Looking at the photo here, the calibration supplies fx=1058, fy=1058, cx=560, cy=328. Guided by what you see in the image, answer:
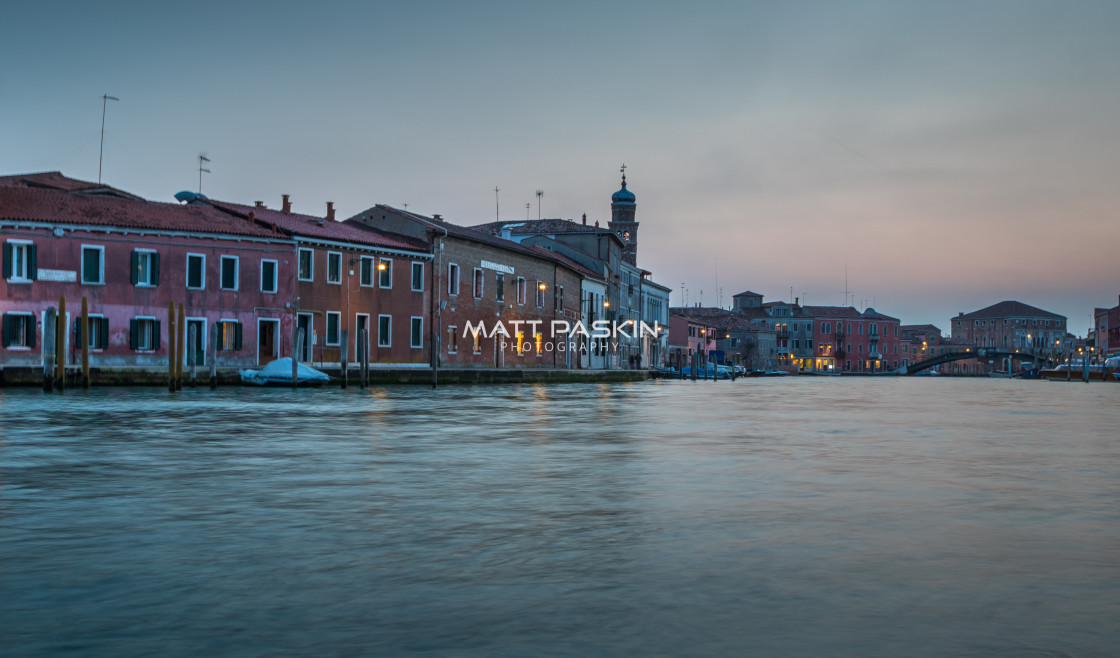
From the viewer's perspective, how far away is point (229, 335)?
37344mm

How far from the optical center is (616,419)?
2355cm

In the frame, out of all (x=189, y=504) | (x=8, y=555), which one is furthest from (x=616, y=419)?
(x=8, y=555)

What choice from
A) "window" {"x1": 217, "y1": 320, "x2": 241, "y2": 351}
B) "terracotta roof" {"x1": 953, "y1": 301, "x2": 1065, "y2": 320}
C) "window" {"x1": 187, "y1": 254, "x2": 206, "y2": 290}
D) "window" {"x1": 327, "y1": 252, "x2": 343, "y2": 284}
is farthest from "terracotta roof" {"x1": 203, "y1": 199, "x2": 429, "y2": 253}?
"terracotta roof" {"x1": 953, "y1": 301, "x2": 1065, "y2": 320}

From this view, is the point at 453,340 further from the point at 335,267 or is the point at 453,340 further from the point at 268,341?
the point at 268,341

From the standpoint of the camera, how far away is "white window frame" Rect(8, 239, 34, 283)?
107 feet

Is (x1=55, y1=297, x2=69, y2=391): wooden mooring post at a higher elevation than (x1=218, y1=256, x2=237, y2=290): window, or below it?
below

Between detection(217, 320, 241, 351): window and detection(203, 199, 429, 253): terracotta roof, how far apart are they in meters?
4.04

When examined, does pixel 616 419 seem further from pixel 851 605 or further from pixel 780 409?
pixel 851 605

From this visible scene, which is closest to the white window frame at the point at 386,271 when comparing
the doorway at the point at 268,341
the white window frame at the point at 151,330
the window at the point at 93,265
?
the doorway at the point at 268,341

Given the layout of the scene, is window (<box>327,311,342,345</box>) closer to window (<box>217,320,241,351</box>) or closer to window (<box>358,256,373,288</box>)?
window (<box>358,256,373,288</box>)

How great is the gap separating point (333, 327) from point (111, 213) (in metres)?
9.16

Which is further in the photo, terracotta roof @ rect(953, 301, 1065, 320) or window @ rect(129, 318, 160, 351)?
terracotta roof @ rect(953, 301, 1065, 320)

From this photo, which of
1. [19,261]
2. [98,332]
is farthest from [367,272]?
[19,261]

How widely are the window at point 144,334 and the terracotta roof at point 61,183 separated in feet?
25.9
